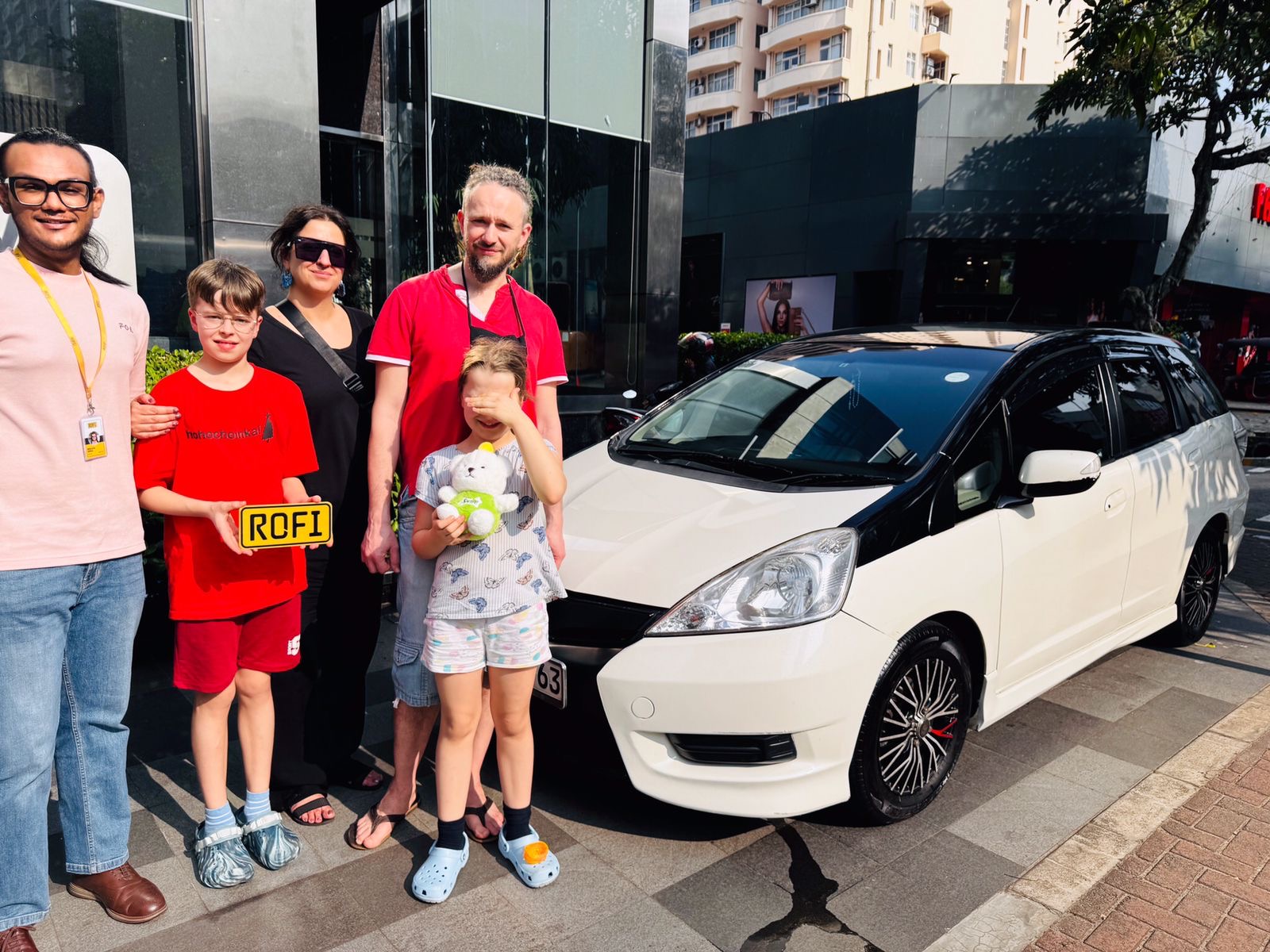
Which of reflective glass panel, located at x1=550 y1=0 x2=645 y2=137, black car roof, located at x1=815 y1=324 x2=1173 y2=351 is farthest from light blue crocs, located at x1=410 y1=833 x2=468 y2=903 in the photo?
reflective glass panel, located at x1=550 y1=0 x2=645 y2=137

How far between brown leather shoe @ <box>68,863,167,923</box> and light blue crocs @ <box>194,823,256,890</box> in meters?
0.13

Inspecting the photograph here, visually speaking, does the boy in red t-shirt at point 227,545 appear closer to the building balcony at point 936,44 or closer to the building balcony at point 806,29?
the building balcony at point 806,29

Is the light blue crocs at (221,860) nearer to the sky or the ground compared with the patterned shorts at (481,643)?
nearer to the ground

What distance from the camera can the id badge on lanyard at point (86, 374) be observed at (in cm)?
224

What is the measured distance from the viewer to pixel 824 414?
366 centimetres

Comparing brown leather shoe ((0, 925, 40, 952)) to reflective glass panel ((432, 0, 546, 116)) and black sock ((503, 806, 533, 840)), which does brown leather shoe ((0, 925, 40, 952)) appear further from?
reflective glass panel ((432, 0, 546, 116))

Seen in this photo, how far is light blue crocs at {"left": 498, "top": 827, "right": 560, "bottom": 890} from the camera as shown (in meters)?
2.74

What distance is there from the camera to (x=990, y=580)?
10.5 feet

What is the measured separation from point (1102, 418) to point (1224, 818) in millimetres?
1629

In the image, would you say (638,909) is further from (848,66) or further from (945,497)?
(848,66)

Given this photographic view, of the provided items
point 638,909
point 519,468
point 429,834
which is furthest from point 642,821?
point 519,468

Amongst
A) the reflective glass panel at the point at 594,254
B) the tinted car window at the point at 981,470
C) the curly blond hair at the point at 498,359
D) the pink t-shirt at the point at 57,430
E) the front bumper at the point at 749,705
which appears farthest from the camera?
the reflective glass panel at the point at 594,254

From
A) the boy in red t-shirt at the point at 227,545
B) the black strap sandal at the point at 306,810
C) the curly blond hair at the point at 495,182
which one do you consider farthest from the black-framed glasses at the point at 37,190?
the black strap sandal at the point at 306,810

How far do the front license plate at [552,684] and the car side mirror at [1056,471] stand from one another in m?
1.77
